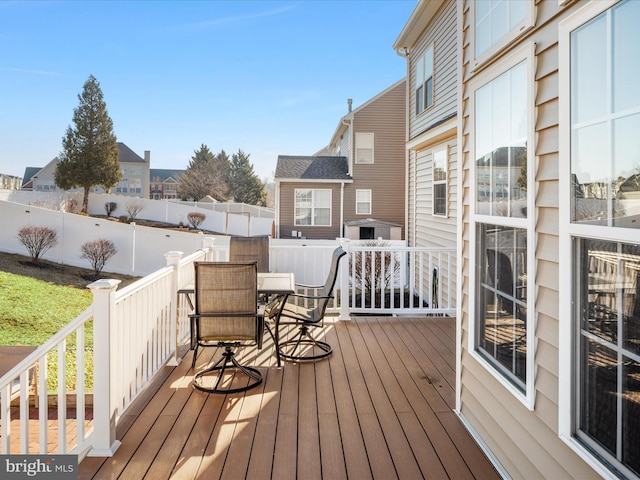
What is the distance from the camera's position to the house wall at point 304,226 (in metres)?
17.0

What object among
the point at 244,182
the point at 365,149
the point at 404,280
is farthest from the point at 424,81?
the point at 244,182

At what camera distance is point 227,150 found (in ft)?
142

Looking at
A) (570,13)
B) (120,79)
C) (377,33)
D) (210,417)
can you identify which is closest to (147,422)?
(210,417)

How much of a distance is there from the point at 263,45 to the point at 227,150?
957 inches

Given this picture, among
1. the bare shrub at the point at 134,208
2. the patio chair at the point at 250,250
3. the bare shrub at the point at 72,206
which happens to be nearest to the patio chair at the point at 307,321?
the patio chair at the point at 250,250

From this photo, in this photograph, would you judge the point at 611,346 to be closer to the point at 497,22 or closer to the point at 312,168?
the point at 497,22

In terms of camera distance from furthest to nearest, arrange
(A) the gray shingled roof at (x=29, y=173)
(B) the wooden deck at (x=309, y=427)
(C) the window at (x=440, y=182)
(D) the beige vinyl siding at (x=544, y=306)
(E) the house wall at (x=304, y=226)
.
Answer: (A) the gray shingled roof at (x=29, y=173), (E) the house wall at (x=304, y=226), (C) the window at (x=440, y=182), (B) the wooden deck at (x=309, y=427), (D) the beige vinyl siding at (x=544, y=306)

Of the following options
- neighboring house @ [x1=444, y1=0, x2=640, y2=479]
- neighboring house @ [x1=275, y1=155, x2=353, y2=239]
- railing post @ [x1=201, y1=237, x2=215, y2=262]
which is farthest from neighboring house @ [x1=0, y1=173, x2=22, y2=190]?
neighboring house @ [x1=444, y1=0, x2=640, y2=479]

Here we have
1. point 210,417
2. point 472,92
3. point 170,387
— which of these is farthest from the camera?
point 170,387

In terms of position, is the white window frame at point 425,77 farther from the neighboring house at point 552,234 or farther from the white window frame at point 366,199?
the white window frame at point 366,199

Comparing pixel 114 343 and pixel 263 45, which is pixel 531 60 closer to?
pixel 114 343

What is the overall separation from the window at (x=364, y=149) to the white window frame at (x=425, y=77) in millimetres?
6642

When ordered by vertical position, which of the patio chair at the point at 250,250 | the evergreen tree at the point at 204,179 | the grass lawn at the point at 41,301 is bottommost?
the grass lawn at the point at 41,301

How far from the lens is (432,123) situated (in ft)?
30.2
